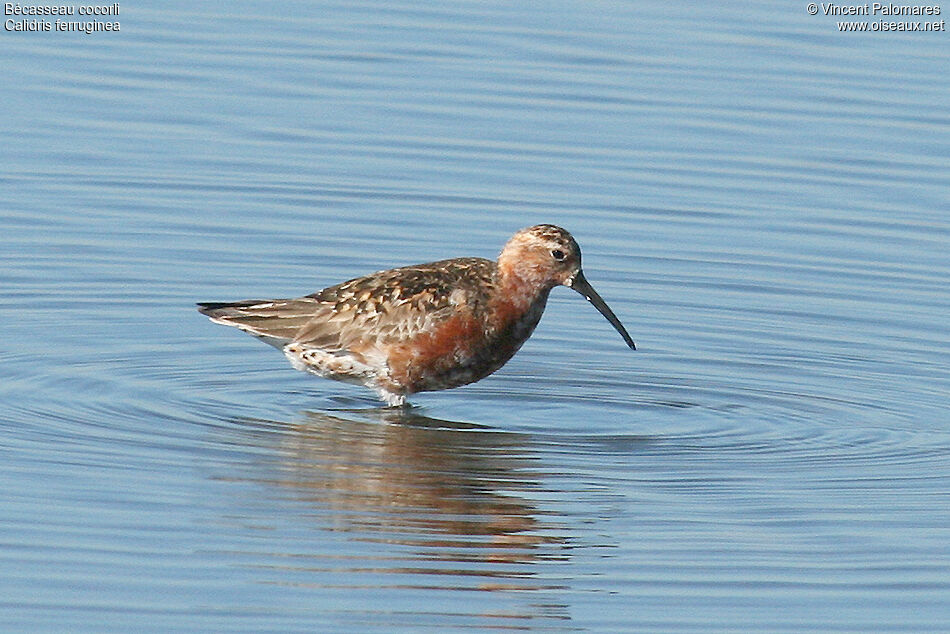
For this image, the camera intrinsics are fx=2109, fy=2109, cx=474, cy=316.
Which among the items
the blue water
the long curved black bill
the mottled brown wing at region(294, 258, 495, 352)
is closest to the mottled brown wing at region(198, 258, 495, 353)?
the mottled brown wing at region(294, 258, 495, 352)

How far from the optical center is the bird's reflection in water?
438 inches

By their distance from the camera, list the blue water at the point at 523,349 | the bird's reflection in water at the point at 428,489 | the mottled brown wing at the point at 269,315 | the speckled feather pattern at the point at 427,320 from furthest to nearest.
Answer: the mottled brown wing at the point at 269,315 < the speckled feather pattern at the point at 427,320 < the bird's reflection in water at the point at 428,489 < the blue water at the point at 523,349

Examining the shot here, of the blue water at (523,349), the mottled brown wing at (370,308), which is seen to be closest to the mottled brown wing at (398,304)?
the mottled brown wing at (370,308)

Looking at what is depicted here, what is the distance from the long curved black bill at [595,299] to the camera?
14867 millimetres

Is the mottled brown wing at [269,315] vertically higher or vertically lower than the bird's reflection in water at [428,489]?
higher

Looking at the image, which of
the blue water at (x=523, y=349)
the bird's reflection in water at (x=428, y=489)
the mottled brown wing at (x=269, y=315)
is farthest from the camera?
the mottled brown wing at (x=269, y=315)

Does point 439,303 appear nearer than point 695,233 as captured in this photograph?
Yes

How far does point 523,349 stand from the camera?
16.2 meters

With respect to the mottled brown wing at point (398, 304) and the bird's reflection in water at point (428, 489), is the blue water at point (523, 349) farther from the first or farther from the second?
the mottled brown wing at point (398, 304)

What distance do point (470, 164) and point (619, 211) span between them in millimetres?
1595

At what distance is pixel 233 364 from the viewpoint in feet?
50.6

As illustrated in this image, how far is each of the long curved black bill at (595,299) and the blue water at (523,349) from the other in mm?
398

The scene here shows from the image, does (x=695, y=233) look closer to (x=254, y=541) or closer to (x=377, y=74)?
(x=377, y=74)

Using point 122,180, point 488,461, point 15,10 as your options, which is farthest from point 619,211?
point 15,10
